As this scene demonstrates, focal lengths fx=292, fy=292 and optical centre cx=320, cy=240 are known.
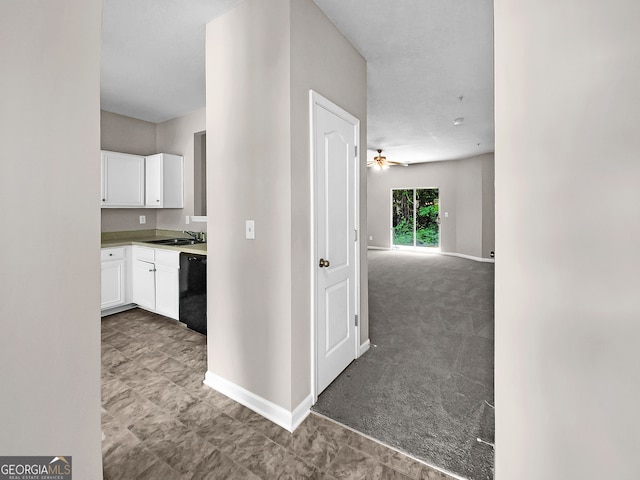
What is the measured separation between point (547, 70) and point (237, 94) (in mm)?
1928

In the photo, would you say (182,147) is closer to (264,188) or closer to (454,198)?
(264,188)

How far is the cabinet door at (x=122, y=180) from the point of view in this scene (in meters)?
3.73

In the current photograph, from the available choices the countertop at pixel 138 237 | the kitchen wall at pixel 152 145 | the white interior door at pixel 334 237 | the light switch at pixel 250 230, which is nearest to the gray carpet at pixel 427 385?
the white interior door at pixel 334 237

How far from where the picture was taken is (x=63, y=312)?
2.34 ft

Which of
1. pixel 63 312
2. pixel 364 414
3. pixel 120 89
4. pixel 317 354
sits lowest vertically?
pixel 364 414

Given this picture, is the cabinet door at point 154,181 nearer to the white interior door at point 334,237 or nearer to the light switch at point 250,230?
the light switch at point 250,230

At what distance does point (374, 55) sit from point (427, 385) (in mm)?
2773

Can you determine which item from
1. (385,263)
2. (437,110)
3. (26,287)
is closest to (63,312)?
(26,287)

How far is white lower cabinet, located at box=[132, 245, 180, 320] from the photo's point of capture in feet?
10.6

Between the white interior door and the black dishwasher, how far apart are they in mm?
1378

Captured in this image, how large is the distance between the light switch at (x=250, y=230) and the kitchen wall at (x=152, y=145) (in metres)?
2.39

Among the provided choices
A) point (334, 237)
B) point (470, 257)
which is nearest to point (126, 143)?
point (334, 237)

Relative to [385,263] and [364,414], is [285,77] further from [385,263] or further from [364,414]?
[385,263]

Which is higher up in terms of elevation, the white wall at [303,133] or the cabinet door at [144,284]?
the white wall at [303,133]
